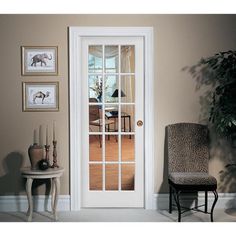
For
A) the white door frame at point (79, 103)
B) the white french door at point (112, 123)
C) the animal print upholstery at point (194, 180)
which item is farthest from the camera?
the white french door at point (112, 123)

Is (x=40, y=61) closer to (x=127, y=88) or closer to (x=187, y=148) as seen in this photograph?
(x=127, y=88)

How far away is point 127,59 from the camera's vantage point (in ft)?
16.9

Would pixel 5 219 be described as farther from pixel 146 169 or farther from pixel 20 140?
pixel 146 169

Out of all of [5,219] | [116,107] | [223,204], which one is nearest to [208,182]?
[223,204]

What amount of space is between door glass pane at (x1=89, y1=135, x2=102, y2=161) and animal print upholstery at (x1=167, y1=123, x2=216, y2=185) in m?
0.78

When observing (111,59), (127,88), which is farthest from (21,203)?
(111,59)

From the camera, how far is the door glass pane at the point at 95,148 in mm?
5188

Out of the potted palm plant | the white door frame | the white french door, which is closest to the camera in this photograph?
the potted palm plant

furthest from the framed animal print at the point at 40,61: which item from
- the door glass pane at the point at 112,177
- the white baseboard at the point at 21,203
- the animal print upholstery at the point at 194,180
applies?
the animal print upholstery at the point at 194,180

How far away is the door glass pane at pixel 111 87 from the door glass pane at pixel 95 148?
1.47 feet

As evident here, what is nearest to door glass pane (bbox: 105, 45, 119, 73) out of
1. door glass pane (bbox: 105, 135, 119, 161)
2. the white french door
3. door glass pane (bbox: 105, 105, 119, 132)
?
the white french door

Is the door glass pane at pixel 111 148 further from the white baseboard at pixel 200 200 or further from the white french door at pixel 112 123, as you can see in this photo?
the white baseboard at pixel 200 200

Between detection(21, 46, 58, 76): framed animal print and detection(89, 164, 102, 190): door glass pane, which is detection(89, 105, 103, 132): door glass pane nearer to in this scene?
detection(89, 164, 102, 190): door glass pane

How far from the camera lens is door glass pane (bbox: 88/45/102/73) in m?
5.12
